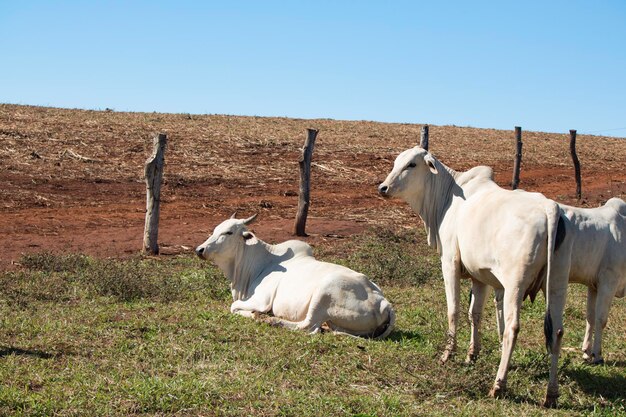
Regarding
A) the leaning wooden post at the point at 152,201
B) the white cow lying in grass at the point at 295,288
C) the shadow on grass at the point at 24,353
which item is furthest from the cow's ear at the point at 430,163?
the leaning wooden post at the point at 152,201

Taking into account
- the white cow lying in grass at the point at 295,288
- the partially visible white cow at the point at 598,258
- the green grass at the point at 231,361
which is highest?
the partially visible white cow at the point at 598,258

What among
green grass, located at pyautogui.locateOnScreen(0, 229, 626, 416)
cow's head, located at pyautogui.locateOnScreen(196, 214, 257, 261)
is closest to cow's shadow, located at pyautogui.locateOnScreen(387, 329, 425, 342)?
green grass, located at pyautogui.locateOnScreen(0, 229, 626, 416)

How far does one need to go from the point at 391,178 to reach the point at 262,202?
10999 millimetres

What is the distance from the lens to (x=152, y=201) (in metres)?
14.0

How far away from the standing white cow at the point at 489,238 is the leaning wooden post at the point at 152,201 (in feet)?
20.5

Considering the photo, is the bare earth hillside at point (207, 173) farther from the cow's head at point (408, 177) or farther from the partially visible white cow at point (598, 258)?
the partially visible white cow at point (598, 258)

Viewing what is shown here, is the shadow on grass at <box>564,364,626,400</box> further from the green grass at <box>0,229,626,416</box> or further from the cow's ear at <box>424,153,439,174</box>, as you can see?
the cow's ear at <box>424,153,439,174</box>

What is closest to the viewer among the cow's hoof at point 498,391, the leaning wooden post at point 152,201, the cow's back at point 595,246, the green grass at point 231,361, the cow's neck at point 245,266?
the green grass at point 231,361

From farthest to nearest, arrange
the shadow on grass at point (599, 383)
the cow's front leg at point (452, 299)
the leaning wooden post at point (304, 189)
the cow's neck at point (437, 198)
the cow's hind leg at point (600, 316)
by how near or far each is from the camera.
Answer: the leaning wooden post at point (304, 189)
the cow's neck at point (437, 198)
the cow's hind leg at point (600, 316)
the cow's front leg at point (452, 299)
the shadow on grass at point (599, 383)

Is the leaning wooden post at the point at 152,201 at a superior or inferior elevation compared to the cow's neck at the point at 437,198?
inferior

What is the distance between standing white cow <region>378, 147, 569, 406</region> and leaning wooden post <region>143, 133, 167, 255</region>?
6.24m

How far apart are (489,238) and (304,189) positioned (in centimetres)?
920

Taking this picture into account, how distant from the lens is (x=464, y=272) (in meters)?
7.81

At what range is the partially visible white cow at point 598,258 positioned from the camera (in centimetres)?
778
